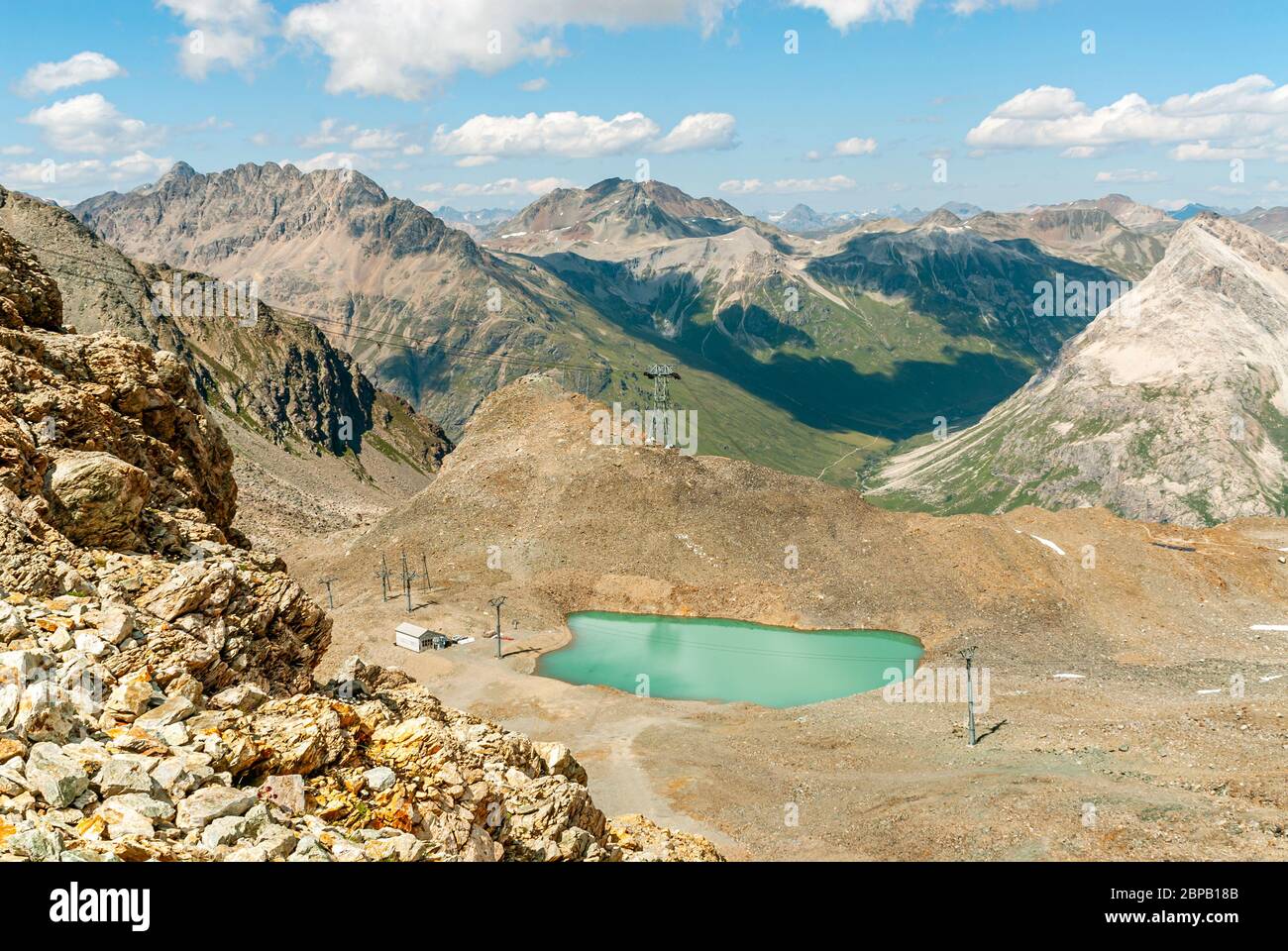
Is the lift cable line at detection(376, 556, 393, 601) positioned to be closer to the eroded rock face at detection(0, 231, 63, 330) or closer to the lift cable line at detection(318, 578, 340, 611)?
the lift cable line at detection(318, 578, 340, 611)

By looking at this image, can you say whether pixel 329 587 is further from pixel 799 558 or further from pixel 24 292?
pixel 24 292

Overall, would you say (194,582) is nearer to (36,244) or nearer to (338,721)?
(338,721)

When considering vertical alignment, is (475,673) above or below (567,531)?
below

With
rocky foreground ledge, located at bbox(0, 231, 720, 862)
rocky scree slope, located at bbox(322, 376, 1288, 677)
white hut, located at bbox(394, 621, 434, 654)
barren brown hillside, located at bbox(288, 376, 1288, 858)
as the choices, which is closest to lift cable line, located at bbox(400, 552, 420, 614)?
barren brown hillside, located at bbox(288, 376, 1288, 858)
